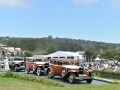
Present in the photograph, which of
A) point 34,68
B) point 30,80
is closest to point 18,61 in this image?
point 34,68

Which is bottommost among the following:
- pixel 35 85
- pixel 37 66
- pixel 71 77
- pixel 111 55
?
pixel 35 85

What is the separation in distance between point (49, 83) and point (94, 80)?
5.03m

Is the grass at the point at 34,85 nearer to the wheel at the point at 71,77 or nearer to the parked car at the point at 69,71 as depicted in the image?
the wheel at the point at 71,77

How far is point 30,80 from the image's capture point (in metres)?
20.0

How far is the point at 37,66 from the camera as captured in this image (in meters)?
26.4

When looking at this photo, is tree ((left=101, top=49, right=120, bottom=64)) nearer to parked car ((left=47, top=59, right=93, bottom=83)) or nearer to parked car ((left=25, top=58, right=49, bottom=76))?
parked car ((left=25, top=58, right=49, bottom=76))

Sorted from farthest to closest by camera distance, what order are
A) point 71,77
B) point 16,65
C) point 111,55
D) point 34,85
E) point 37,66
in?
point 111,55
point 16,65
point 37,66
point 71,77
point 34,85

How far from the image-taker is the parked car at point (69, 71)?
21281mm

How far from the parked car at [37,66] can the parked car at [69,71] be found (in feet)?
5.91

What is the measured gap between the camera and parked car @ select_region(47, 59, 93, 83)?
69.8 feet

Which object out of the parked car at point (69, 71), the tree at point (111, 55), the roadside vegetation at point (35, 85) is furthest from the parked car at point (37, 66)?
the tree at point (111, 55)

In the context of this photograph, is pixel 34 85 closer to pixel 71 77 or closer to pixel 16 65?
pixel 71 77

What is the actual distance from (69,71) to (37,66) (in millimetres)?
5300

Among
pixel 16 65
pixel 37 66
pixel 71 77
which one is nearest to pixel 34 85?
pixel 71 77
